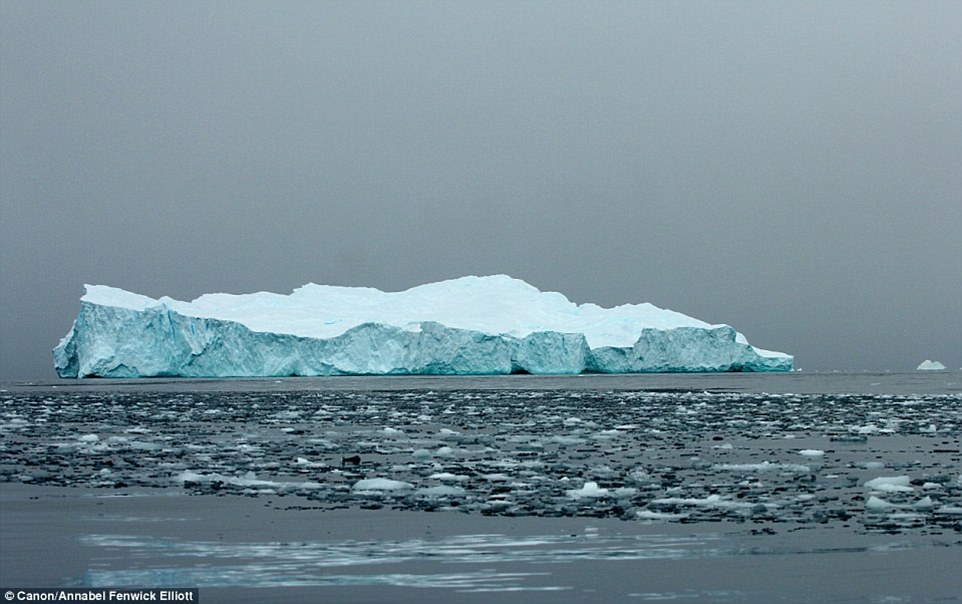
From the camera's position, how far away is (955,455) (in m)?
13.2

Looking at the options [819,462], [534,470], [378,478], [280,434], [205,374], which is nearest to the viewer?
[378,478]

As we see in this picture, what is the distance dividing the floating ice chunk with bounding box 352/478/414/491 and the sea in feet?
0.07

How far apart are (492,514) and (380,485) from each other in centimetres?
194

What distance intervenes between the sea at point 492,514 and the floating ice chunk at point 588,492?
0.02 metres

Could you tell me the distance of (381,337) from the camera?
62.8 metres

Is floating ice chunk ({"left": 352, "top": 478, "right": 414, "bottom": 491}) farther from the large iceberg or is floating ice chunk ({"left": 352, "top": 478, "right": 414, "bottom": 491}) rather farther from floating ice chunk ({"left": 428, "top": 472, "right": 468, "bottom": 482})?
the large iceberg

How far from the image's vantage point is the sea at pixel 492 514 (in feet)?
19.7

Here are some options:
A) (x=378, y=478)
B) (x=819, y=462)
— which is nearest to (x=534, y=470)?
(x=378, y=478)

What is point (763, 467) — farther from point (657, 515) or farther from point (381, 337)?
point (381, 337)

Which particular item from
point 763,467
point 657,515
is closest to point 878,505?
point 657,515

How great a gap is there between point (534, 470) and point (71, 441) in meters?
7.16

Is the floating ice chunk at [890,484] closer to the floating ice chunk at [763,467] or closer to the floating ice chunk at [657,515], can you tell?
the floating ice chunk at [763,467]

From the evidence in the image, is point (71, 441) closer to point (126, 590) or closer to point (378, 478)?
point (378, 478)

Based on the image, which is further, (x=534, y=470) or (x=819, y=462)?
(x=819, y=462)
